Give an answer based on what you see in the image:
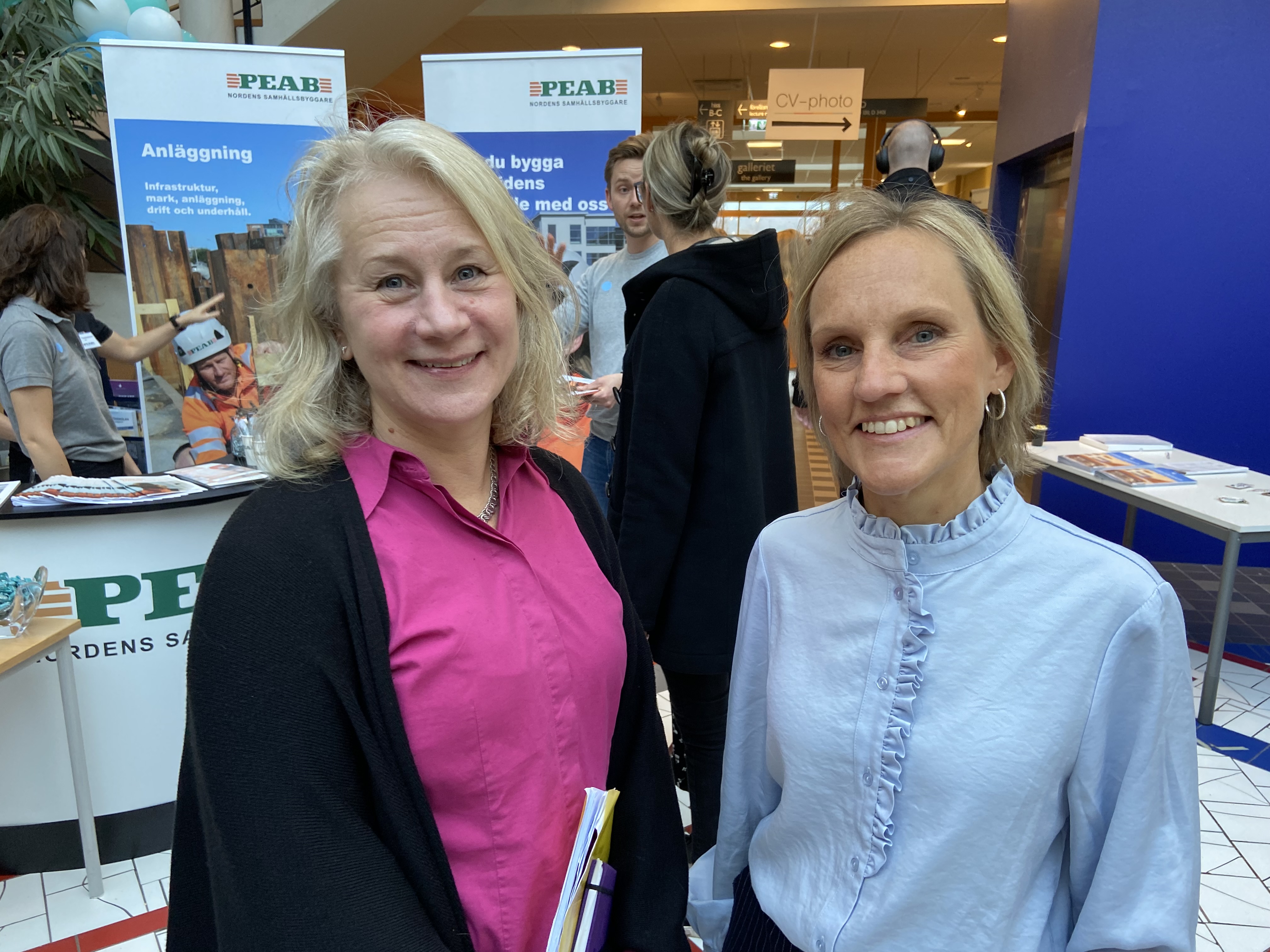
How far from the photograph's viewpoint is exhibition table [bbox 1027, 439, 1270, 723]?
9.96 feet

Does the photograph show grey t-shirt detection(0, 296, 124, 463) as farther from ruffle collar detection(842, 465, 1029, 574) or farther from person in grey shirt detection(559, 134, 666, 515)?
ruffle collar detection(842, 465, 1029, 574)

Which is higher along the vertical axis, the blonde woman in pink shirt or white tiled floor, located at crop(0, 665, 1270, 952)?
the blonde woman in pink shirt

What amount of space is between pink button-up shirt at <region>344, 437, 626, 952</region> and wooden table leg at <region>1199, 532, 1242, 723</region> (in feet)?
9.90

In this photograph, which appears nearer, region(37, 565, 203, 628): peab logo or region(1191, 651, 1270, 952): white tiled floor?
region(1191, 651, 1270, 952): white tiled floor

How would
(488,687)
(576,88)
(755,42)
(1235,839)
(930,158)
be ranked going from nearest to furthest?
(488,687) < (1235,839) < (930,158) < (576,88) < (755,42)

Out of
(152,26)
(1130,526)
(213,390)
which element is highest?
(152,26)

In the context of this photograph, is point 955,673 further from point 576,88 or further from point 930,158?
point 576,88

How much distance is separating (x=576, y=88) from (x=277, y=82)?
1.45m

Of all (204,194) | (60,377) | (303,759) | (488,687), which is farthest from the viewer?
(204,194)

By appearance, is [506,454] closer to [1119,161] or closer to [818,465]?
[1119,161]

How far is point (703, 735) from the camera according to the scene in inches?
82.9

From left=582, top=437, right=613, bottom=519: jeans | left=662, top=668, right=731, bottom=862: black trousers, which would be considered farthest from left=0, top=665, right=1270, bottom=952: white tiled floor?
left=582, top=437, right=613, bottom=519: jeans

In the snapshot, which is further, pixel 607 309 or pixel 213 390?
pixel 213 390

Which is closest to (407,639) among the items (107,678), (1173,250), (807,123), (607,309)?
(107,678)
